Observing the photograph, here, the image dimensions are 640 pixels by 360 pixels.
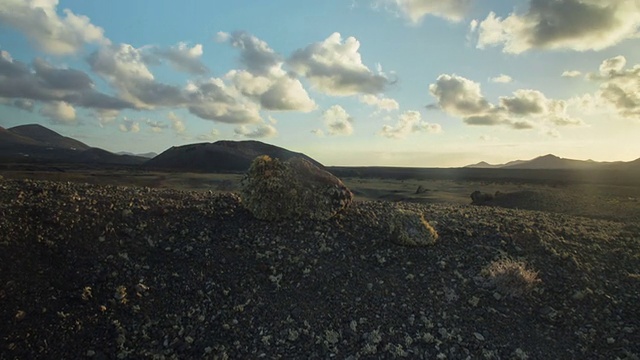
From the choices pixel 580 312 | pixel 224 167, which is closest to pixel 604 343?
pixel 580 312

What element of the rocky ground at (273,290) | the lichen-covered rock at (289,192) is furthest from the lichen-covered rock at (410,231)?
the lichen-covered rock at (289,192)

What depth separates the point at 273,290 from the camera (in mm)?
9148

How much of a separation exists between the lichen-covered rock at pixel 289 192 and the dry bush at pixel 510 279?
499 centimetres

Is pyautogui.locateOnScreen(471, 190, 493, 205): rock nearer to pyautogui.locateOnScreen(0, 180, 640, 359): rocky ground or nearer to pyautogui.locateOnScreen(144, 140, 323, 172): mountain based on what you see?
pyautogui.locateOnScreen(0, 180, 640, 359): rocky ground

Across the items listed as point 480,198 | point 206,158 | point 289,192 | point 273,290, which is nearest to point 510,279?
point 273,290

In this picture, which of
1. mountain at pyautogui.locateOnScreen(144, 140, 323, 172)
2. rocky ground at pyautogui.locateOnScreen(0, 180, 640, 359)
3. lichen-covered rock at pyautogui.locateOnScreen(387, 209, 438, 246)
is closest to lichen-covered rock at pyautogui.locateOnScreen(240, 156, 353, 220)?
rocky ground at pyautogui.locateOnScreen(0, 180, 640, 359)

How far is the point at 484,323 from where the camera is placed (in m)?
8.55

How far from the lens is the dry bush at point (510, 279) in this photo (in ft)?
31.5

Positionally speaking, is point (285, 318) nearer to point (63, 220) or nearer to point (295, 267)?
point (295, 267)

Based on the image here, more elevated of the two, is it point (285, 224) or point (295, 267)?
point (285, 224)

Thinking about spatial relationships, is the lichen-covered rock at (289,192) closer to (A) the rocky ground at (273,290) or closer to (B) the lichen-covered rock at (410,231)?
(A) the rocky ground at (273,290)

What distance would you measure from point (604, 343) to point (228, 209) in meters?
10.4

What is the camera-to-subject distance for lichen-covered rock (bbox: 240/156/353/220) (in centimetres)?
1236

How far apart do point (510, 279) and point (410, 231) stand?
2.96 meters
